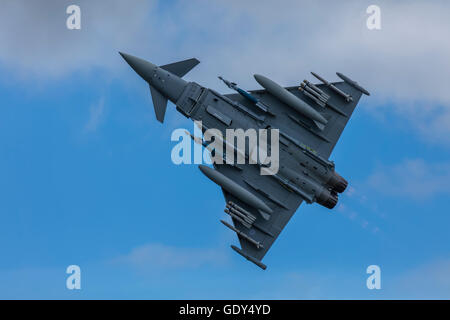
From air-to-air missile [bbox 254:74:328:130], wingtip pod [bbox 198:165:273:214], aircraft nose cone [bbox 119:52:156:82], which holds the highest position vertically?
aircraft nose cone [bbox 119:52:156:82]

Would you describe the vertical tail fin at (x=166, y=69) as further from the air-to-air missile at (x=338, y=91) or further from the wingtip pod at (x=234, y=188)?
the air-to-air missile at (x=338, y=91)

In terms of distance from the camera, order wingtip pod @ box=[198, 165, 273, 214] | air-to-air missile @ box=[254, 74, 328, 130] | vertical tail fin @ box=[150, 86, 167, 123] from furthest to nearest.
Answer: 1. vertical tail fin @ box=[150, 86, 167, 123]
2. air-to-air missile @ box=[254, 74, 328, 130]
3. wingtip pod @ box=[198, 165, 273, 214]

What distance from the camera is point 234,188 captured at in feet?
141

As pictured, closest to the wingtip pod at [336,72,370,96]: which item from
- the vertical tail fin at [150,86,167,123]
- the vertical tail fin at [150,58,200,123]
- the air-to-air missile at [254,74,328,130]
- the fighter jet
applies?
the fighter jet

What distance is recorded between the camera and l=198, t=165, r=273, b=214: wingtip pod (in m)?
42.7

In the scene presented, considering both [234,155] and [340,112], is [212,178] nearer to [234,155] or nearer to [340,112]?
[234,155]

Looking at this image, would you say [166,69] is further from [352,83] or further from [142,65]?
[352,83]

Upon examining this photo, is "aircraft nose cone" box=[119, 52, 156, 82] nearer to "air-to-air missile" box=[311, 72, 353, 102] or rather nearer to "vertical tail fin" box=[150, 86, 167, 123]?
"vertical tail fin" box=[150, 86, 167, 123]

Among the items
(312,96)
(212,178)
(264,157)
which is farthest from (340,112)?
(212,178)

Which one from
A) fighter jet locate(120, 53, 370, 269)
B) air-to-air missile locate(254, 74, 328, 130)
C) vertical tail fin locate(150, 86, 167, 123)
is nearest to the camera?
air-to-air missile locate(254, 74, 328, 130)

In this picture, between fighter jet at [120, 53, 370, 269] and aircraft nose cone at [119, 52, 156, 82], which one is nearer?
fighter jet at [120, 53, 370, 269]

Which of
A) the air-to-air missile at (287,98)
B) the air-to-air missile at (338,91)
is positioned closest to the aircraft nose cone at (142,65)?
the air-to-air missile at (287,98)

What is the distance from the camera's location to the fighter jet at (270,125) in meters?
43.2

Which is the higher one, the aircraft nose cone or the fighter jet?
the aircraft nose cone
